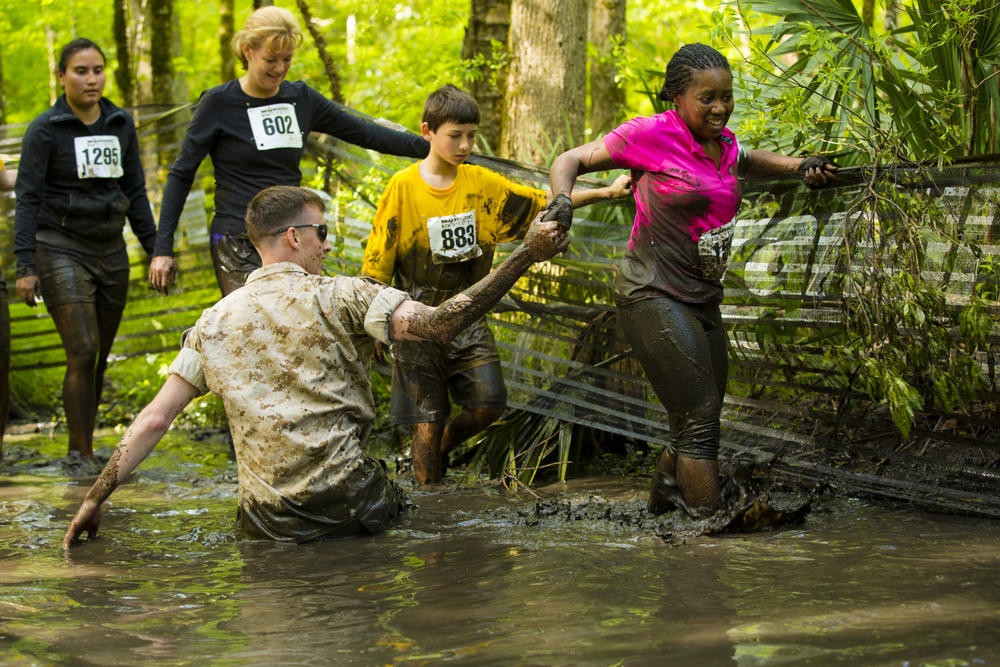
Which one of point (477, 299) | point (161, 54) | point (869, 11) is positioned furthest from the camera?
point (161, 54)

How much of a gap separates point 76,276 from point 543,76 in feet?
12.1

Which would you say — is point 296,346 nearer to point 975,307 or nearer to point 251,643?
point 251,643

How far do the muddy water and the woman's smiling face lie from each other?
170 cm

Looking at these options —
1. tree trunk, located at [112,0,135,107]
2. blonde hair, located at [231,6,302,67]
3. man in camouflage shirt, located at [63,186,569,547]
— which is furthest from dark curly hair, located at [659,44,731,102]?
tree trunk, located at [112,0,135,107]

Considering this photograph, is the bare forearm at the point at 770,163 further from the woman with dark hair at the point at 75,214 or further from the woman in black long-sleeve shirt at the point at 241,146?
the woman with dark hair at the point at 75,214

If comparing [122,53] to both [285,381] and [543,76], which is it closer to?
[543,76]

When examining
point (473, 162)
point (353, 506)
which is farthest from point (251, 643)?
point (473, 162)

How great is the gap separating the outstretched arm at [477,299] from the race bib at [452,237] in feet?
5.20

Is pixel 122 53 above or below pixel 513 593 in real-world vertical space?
above

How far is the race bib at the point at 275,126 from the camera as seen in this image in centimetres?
659

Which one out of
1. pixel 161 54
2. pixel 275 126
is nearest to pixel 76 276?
pixel 275 126

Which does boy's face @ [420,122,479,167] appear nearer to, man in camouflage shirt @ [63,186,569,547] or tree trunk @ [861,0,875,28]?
man in camouflage shirt @ [63,186,569,547]

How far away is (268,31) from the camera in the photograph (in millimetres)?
6340

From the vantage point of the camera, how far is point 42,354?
9656mm
